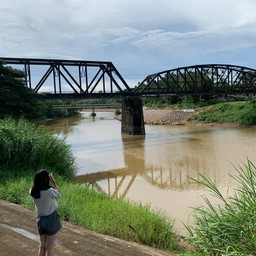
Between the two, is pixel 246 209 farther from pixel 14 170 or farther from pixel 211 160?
pixel 211 160

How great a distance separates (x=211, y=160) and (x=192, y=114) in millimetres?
48036

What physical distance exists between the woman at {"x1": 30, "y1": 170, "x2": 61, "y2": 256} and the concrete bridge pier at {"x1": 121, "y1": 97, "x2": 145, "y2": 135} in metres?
45.8

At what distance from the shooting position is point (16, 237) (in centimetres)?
730

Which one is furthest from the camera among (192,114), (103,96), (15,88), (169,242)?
(192,114)

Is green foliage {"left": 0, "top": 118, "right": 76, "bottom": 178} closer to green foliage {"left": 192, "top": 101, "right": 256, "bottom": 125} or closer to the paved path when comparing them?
the paved path

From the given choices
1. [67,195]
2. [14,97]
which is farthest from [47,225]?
[14,97]

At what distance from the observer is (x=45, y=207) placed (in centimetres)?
556

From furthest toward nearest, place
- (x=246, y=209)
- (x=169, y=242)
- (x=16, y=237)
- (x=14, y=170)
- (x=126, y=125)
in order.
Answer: (x=126, y=125)
(x=14, y=170)
(x=169, y=242)
(x=16, y=237)
(x=246, y=209)

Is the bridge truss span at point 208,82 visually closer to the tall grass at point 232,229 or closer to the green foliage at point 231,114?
the green foliage at point 231,114

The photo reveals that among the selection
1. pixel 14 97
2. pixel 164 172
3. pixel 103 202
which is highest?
pixel 14 97

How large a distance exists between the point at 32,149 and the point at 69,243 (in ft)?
29.2

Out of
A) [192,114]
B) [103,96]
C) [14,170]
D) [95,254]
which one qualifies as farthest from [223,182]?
[192,114]

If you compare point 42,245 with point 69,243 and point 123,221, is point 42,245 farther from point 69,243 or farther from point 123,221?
point 123,221

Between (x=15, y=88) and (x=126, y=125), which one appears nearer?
(x=15, y=88)
